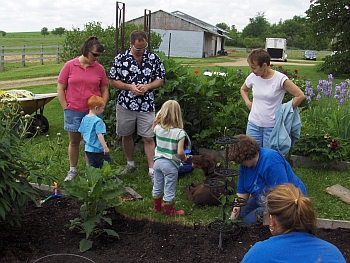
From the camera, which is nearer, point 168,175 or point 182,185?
point 168,175

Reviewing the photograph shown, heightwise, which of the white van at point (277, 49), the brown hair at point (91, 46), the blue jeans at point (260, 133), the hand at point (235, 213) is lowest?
the hand at point (235, 213)

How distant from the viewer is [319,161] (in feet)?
20.4

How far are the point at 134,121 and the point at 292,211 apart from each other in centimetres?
382

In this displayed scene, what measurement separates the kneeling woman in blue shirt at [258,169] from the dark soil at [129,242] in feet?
1.25

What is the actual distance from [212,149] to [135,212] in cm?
232

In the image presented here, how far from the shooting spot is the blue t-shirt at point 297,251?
2.07 meters

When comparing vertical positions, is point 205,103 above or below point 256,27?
below

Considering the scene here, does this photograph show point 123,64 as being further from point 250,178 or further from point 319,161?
point 319,161

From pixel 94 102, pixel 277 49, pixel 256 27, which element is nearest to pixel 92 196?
pixel 94 102

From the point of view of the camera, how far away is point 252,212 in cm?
427

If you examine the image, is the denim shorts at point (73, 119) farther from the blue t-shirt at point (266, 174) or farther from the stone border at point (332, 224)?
the stone border at point (332, 224)

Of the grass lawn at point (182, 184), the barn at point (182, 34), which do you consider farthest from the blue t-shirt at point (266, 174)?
the barn at point (182, 34)

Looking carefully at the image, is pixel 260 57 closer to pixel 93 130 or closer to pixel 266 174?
pixel 266 174

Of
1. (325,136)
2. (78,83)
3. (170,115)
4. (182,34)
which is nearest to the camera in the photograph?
(170,115)
